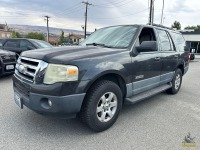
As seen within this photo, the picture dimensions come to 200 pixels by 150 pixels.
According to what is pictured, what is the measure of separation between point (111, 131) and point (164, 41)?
9.09ft

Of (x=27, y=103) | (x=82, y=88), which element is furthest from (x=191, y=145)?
(x=27, y=103)

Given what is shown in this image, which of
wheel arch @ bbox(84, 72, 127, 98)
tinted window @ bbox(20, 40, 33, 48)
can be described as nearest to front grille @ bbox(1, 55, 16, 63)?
tinted window @ bbox(20, 40, 33, 48)

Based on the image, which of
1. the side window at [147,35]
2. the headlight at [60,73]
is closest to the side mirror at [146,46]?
the side window at [147,35]

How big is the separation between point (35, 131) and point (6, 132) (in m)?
0.44

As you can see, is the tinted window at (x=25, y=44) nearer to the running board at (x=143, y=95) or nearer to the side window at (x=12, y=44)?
the side window at (x=12, y=44)

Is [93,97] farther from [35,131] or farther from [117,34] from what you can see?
[117,34]

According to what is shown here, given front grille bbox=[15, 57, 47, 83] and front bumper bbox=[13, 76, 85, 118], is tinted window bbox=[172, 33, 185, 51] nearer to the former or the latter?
front bumper bbox=[13, 76, 85, 118]

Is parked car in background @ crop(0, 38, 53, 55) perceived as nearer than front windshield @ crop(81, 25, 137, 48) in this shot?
No

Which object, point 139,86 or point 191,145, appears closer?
point 191,145

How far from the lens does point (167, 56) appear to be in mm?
4738

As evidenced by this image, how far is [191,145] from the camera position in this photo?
290 centimetres

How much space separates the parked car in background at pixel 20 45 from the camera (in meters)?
9.02

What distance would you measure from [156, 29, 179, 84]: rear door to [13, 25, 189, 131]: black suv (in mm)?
230

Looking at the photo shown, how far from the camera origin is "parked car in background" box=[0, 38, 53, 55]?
355 inches
